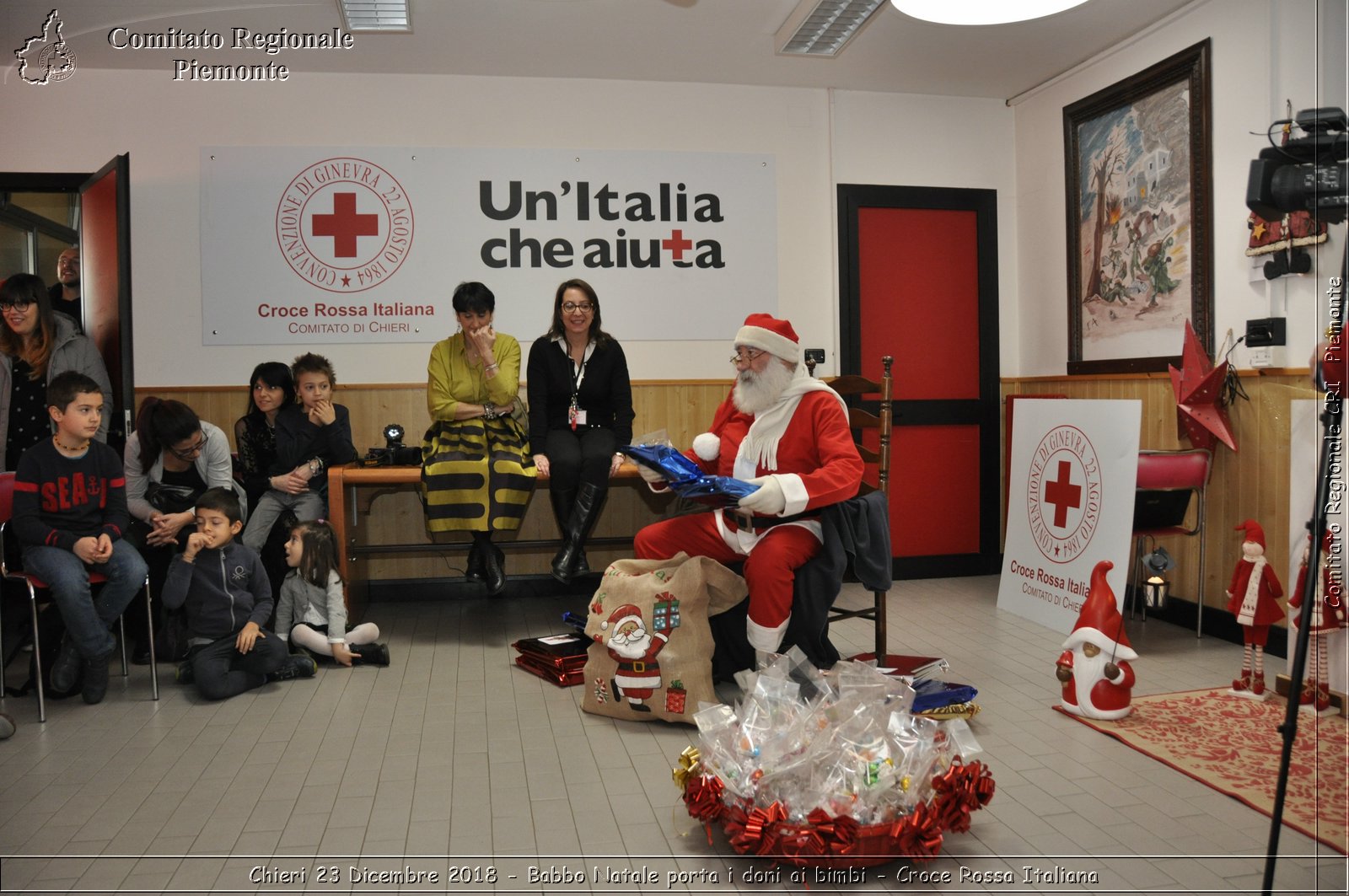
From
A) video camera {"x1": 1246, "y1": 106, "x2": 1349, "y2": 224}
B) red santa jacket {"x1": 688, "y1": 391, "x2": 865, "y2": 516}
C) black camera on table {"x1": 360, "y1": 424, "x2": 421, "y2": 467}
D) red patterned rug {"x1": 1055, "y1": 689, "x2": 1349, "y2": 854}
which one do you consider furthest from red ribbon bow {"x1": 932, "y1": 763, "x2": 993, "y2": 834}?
black camera on table {"x1": 360, "y1": 424, "x2": 421, "y2": 467}

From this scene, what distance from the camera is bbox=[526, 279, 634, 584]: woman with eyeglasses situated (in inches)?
153

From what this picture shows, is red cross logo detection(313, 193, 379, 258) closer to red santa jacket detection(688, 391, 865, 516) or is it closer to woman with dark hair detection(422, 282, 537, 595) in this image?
woman with dark hair detection(422, 282, 537, 595)

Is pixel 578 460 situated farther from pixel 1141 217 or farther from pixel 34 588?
pixel 1141 217

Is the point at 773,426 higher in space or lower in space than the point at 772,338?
lower

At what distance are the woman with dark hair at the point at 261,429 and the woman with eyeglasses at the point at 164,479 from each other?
8.9 inches

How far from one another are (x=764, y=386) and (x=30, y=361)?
287 centimetres

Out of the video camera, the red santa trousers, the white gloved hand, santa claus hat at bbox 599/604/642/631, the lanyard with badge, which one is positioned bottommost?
santa claus hat at bbox 599/604/642/631

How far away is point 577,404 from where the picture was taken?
4.08 meters

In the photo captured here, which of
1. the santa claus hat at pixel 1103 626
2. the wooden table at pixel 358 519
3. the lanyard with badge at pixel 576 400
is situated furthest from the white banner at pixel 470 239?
the santa claus hat at pixel 1103 626

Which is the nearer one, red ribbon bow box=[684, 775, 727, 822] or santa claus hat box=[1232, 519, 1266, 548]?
red ribbon bow box=[684, 775, 727, 822]

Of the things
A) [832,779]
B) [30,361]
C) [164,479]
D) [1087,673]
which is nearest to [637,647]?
[832,779]

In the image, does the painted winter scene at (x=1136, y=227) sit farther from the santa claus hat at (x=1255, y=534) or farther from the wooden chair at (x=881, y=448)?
the wooden chair at (x=881, y=448)

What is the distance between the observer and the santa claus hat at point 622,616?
275cm

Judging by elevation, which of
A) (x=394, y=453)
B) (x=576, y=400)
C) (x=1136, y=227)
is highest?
(x=1136, y=227)
